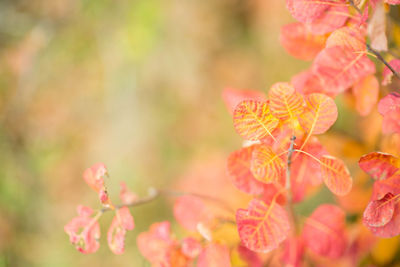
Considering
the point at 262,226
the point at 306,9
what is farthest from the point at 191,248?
the point at 306,9

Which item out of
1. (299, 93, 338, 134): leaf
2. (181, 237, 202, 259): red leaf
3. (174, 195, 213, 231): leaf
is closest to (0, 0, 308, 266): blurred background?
(174, 195, 213, 231): leaf

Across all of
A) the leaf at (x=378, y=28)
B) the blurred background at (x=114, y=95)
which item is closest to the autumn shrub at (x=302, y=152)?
the leaf at (x=378, y=28)

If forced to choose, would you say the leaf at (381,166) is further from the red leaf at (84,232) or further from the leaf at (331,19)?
the red leaf at (84,232)

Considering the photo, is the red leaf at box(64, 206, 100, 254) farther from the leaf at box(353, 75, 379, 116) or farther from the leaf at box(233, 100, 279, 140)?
the leaf at box(353, 75, 379, 116)

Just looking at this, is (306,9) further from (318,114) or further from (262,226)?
(262,226)

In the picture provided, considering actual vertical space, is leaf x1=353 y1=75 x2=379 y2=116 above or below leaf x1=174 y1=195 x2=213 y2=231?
above

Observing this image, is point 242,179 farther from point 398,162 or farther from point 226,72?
point 226,72
